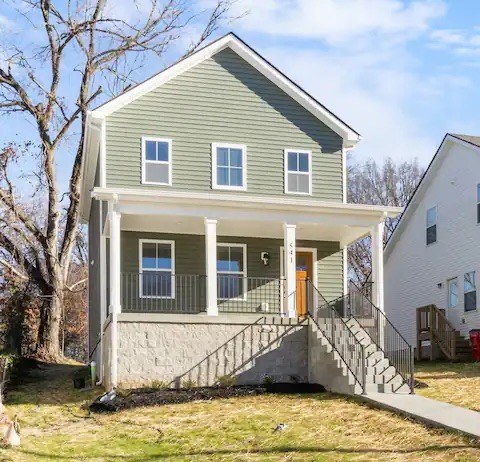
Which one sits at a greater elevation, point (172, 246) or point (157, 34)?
point (157, 34)

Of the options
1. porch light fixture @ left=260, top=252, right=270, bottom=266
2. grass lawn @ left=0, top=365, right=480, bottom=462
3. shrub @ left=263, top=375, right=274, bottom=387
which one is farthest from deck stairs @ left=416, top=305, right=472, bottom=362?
grass lawn @ left=0, top=365, right=480, bottom=462

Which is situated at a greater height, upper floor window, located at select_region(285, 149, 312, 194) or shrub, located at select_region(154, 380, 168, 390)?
upper floor window, located at select_region(285, 149, 312, 194)

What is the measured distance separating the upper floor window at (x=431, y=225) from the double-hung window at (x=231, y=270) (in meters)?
9.09

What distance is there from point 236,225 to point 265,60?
4.50m

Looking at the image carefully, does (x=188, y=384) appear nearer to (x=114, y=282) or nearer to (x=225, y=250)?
(x=114, y=282)

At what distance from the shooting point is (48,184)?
29.7m

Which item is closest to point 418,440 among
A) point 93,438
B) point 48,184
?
point 93,438

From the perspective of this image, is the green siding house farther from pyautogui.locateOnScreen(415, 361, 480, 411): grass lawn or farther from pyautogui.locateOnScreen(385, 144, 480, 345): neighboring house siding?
pyautogui.locateOnScreen(385, 144, 480, 345): neighboring house siding

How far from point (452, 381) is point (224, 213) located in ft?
20.1

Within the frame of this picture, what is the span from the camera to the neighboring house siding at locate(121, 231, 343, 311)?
2066 cm

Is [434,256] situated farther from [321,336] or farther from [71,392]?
[71,392]

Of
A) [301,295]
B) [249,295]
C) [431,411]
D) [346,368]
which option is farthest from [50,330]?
[431,411]

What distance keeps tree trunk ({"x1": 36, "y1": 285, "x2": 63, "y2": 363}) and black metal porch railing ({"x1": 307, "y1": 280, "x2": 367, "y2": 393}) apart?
1247 cm

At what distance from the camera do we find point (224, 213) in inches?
751
